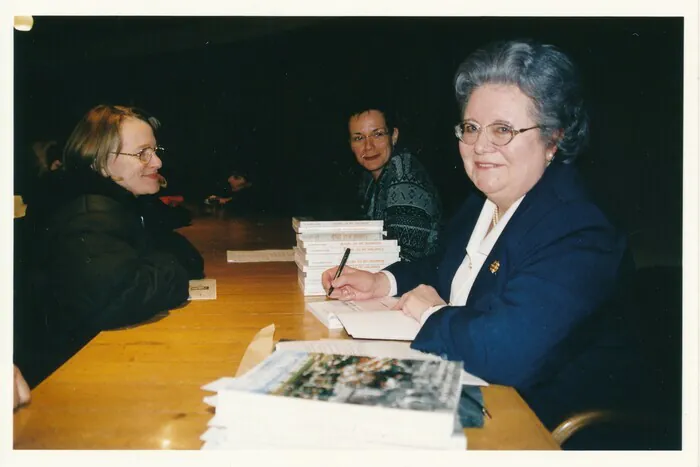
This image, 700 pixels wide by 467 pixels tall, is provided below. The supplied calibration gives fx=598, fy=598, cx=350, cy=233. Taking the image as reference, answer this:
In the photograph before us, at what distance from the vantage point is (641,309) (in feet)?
5.22

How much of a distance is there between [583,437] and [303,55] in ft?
14.8

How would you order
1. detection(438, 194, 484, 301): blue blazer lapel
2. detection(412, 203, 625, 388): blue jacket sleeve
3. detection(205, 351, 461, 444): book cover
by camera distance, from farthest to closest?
detection(438, 194, 484, 301): blue blazer lapel
detection(412, 203, 625, 388): blue jacket sleeve
detection(205, 351, 461, 444): book cover

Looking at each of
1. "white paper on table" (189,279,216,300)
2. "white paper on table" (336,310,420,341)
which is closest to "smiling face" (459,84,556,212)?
"white paper on table" (336,310,420,341)

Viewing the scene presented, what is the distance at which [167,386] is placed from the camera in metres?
1.26

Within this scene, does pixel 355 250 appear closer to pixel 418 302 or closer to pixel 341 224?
pixel 341 224

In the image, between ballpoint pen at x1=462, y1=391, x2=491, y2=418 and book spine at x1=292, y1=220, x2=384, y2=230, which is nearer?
ballpoint pen at x1=462, y1=391, x2=491, y2=418

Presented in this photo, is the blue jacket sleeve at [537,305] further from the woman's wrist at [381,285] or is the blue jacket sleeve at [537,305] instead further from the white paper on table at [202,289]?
the white paper on table at [202,289]

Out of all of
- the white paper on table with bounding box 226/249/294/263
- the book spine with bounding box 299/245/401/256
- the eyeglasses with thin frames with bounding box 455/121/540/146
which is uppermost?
the eyeglasses with thin frames with bounding box 455/121/540/146

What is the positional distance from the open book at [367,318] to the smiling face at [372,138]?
1749 mm

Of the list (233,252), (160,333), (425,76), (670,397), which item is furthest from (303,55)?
(670,397)

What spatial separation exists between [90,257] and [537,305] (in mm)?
1418

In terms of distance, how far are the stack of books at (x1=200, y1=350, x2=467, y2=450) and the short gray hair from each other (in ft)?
3.04

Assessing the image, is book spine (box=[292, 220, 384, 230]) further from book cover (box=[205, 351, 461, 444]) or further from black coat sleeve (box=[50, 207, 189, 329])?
book cover (box=[205, 351, 461, 444])

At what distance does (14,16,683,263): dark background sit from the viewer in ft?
5.71
